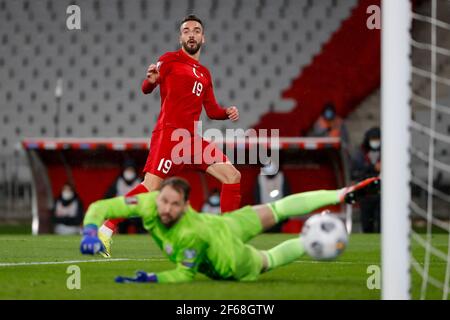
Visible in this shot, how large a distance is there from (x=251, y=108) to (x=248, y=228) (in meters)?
13.0

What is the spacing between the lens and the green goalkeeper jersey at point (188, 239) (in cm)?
583

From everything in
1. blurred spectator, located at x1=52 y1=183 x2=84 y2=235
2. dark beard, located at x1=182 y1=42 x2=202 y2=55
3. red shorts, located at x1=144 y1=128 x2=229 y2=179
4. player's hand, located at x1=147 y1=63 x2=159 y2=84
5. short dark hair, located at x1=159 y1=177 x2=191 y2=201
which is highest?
dark beard, located at x1=182 y1=42 x2=202 y2=55

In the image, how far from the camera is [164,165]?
331 inches

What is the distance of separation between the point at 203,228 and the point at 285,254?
62 cm

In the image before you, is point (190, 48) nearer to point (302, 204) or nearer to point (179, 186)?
point (302, 204)

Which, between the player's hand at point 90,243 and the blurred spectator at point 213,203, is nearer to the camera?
the player's hand at point 90,243

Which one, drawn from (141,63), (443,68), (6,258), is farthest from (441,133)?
(6,258)

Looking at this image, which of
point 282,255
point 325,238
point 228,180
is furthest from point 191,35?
point 325,238

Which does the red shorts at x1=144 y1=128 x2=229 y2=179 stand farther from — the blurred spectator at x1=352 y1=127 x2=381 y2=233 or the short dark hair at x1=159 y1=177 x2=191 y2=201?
the blurred spectator at x1=352 y1=127 x2=381 y2=233

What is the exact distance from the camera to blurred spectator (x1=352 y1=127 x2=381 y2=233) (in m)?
13.8

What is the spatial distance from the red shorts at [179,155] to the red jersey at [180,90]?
132mm

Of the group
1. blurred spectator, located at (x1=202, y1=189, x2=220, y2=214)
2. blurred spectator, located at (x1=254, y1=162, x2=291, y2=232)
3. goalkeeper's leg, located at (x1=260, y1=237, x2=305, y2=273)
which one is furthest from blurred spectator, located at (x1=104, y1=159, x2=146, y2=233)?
goalkeeper's leg, located at (x1=260, y1=237, x2=305, y2=273)

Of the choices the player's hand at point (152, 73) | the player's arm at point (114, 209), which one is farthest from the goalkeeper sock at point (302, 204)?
the player's hand at point (152, 73)

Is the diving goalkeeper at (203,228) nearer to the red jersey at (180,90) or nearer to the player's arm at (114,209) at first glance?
the player's arm at (114,209)
